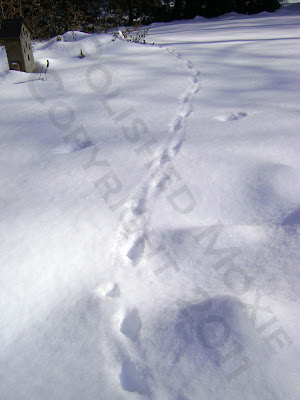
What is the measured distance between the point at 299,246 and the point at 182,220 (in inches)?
21.6

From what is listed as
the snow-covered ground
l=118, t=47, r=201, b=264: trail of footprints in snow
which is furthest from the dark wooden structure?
l=118, t=47, r=201, b=264: trail of footprints in snow

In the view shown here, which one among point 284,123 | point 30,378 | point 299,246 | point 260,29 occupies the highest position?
point 260,29

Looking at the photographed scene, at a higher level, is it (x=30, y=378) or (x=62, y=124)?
(x=62, y=124)

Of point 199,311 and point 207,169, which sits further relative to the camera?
point 207,169

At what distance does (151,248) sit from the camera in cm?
147

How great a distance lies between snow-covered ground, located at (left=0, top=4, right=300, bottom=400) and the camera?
101 cm

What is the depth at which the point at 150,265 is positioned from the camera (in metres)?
1.39

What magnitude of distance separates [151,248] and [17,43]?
311 centimetres

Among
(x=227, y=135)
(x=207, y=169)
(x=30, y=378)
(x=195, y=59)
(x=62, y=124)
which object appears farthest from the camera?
(x=195, y=59)

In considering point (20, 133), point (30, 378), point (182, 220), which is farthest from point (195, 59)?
point (30, 378)

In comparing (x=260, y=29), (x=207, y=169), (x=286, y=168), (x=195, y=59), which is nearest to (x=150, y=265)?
(x=207, y=169)

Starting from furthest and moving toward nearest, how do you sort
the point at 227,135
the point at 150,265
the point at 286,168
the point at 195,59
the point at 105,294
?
the point at 195,59, the point at 227,135, the point at 286,168, the point at 150,265, the point at 105,294

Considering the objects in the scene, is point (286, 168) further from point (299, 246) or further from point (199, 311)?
point (199, 311)

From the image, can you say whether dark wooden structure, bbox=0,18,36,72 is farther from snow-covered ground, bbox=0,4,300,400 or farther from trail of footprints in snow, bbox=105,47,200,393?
trail of footprints in snow, bbox=105,47,200,393
